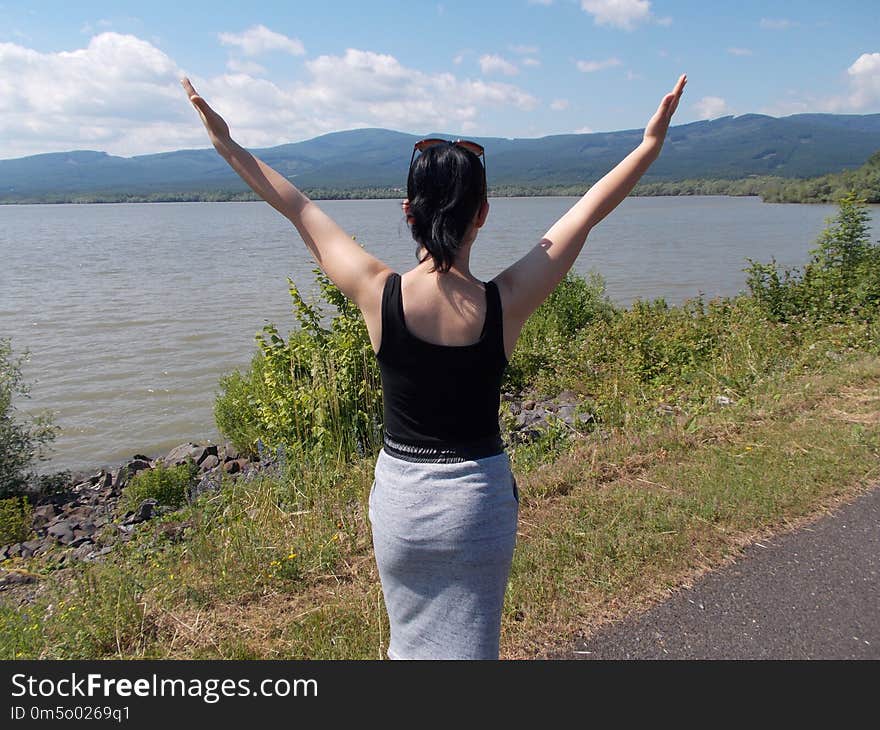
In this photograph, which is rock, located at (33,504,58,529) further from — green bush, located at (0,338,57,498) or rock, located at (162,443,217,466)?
rock, located at (162,443,217,466)

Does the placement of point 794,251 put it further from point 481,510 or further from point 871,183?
point 871,183

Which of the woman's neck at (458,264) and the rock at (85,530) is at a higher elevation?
the woman's neck at (458,264)

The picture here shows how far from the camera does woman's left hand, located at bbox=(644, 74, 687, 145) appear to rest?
8.68 ft

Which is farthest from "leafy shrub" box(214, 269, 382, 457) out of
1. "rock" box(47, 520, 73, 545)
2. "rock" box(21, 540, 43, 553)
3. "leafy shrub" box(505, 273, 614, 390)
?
"leafy shrub" box(505, 273, 614, 390)

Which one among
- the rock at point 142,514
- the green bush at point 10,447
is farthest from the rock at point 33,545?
the green bush at point 10,447

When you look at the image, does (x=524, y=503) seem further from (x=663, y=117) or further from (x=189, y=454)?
(x=189, y=454)

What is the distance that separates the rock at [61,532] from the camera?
809 cm

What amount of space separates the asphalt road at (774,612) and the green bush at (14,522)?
7.19m

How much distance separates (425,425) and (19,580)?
5471mm

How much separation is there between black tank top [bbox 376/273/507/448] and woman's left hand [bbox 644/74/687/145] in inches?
37.3

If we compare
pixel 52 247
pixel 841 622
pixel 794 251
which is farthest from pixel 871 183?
pixel 841 622

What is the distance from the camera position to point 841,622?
3.71m

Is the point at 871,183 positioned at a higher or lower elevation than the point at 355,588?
higher

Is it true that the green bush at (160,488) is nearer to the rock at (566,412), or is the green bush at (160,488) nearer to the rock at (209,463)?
the rock at (209,463)
